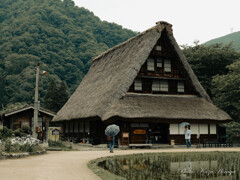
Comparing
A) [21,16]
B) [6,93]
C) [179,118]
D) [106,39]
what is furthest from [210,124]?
[21,16]

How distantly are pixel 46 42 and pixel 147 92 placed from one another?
65.9 meters

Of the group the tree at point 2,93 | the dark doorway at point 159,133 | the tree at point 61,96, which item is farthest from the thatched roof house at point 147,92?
the tree at point 2,93

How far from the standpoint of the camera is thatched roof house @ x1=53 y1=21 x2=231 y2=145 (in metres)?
28.3

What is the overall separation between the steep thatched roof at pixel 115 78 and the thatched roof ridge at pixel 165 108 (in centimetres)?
80

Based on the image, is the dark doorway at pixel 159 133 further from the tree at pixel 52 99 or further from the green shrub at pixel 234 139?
the tree at pixel 52 99

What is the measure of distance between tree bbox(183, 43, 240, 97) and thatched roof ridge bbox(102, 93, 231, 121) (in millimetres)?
10756

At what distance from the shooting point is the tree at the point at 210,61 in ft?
139

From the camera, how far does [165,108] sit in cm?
2959

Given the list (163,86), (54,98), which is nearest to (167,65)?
(163,86)

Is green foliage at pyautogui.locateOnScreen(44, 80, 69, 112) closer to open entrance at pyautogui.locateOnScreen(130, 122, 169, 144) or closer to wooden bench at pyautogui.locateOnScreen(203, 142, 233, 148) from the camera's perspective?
open entrance at pyautogui.locateOnScreen(130, 122, 169, 144)

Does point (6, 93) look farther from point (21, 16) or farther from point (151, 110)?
point (151, 110)

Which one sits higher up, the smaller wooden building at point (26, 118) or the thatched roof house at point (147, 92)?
the thatched roof house at point (147, 92)

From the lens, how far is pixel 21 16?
105m

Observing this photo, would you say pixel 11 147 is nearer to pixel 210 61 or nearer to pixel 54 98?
pixel 210 61
